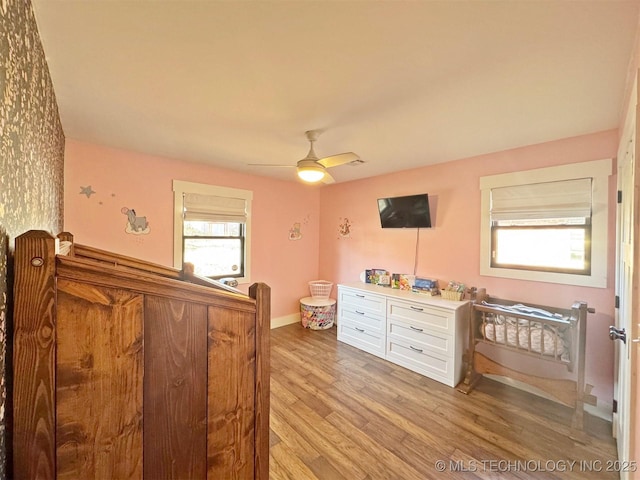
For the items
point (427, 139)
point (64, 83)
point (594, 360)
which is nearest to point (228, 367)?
point (64, 83)

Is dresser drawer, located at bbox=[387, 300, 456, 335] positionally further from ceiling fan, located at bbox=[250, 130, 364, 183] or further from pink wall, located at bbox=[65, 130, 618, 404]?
ceiling fan, located at bbox=[250, 130, 364, 183]

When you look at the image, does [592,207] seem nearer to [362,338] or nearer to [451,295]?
[451,295]

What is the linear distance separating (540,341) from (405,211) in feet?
6.08

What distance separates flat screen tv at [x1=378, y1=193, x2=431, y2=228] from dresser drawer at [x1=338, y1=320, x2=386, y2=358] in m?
1.39

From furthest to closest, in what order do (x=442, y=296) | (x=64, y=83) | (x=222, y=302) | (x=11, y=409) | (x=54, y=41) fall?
(x=442, y=296), (x=64, y=83), (x=54, y=41), (x=222, y=302), (x=11, y=409)

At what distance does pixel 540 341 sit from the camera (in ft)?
7.02

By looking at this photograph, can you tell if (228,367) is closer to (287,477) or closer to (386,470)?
(287,477)

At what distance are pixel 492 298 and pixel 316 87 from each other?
8.59ft

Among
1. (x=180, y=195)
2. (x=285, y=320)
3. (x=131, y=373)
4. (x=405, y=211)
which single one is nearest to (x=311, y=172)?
(x=405, y=211)

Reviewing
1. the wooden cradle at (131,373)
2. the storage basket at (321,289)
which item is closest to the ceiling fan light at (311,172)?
the wooden cradle at (131,373)

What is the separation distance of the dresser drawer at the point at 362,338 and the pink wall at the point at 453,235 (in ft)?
2.89

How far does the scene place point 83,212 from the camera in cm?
271

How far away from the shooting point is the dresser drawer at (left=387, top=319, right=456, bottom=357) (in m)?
2.60

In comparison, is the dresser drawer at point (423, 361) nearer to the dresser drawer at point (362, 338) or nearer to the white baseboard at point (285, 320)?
the dresser drawer at point (362, 338)
